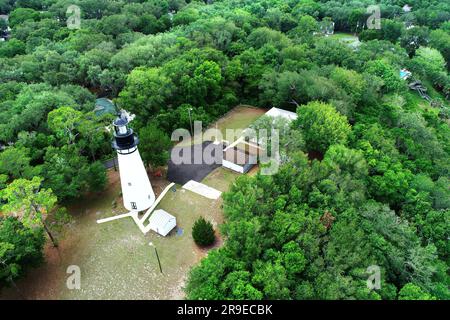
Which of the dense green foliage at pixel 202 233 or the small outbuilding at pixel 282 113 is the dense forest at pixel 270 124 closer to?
the dense green foliage at pixel 202 233

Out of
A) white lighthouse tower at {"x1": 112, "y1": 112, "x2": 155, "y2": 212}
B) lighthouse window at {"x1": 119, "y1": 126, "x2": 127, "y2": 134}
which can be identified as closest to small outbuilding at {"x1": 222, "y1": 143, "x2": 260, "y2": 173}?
white lighthouse tower at {"x1": 112, "y1": 112, "x2": 155, "y2": 212}

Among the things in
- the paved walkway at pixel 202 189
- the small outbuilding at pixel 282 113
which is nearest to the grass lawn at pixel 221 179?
the paved walkway at pixel 202 189

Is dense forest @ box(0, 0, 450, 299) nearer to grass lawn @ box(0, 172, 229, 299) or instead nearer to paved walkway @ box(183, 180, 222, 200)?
grass lawn @ box(0, 172, 229, 299)

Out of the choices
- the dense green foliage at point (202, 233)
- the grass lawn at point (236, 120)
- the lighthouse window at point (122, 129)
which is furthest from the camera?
the grass lawn at point (236, 120)

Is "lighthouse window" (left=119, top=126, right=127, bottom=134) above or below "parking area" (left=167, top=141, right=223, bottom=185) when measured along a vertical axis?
above

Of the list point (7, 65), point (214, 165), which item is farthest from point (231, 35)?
point (7, 65)

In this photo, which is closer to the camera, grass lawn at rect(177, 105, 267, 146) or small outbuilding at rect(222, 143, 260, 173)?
small outbuilding at rect(222, 143, 260, 173)
